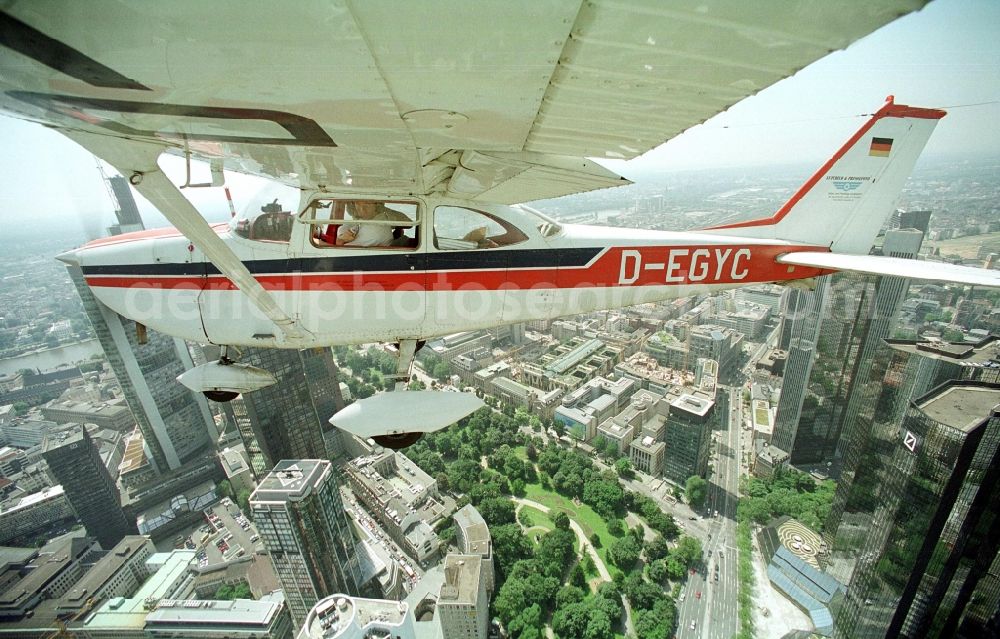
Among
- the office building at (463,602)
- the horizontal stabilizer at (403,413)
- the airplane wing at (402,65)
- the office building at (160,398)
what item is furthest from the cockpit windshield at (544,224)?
the office building at (160,398)

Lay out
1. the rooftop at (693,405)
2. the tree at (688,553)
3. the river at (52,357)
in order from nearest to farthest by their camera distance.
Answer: the tree at (688,553)
the rooftop at (693,405)
the river at (52,357)

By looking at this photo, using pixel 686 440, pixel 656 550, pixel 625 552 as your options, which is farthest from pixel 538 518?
pixel 686 440

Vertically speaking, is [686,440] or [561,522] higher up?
[686,440]

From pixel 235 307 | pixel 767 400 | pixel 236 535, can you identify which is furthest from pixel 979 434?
pixel 236 535

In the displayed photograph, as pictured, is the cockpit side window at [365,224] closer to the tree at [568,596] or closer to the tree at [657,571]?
the tree at [568,596]

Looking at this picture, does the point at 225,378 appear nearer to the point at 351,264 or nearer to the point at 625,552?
the point at 351,264

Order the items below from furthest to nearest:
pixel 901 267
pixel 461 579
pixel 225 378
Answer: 1. pixel 461 579
2. pixel 901 267
3. pixel 225 378

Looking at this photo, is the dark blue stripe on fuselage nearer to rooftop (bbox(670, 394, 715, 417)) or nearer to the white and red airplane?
the white and red airplane
